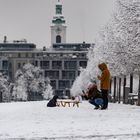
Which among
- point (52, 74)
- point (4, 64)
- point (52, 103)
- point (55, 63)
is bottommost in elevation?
point (52, 103)

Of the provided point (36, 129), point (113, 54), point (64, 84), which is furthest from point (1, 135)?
point (64, 84)

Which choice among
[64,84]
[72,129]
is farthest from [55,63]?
[72,129]

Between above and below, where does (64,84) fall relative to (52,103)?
above

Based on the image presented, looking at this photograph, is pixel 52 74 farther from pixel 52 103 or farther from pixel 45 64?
pixel 52 103

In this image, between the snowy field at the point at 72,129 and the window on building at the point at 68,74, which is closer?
the snowy field at the point at 72,129

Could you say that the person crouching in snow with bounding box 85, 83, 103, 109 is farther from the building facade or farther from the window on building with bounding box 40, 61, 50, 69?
the window on building with bounding box 40, 61, 50, 69

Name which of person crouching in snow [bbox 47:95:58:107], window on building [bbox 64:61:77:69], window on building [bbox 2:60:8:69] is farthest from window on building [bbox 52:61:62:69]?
person crouching in snow [bbox 47:95:58:107]

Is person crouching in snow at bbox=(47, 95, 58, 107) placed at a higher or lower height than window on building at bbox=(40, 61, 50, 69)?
lower

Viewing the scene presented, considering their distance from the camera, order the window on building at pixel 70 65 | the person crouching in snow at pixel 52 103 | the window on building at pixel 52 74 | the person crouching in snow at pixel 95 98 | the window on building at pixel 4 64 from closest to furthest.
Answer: the person crouching in snow at pixel 95 98, the person crouching in snow at pixel 52 103, the window on building at pixel 52 74, the window on building at pixel 70 65, the window on building at pixel 4 64

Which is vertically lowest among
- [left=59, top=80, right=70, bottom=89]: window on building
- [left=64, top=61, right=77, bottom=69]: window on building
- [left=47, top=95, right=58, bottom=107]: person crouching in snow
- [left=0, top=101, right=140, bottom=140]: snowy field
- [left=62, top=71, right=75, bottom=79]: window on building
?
[left=0, top=101, right=140, bottom=140]: snowy field

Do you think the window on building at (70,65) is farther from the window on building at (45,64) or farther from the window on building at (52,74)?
the window on building at (45,64)

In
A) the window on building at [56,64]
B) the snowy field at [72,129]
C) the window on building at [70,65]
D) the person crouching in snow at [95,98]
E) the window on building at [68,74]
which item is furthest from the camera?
the window on building at [70,65]

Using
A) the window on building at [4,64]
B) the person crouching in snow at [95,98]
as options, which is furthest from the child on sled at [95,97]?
the window on building at [4,64]

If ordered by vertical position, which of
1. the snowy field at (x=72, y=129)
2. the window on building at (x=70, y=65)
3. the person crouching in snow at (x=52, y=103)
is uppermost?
the window on building at (x=70, y=65)
